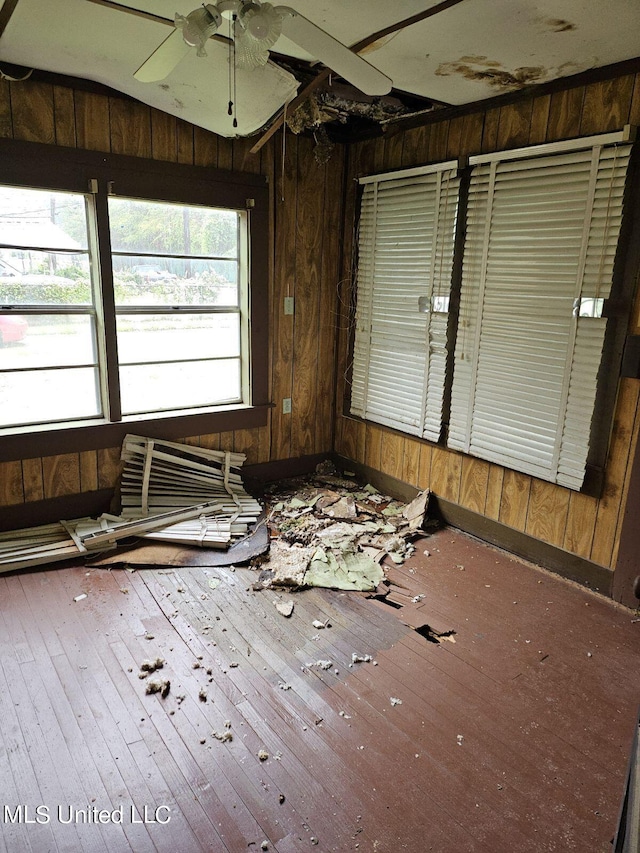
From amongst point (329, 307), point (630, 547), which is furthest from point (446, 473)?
point (329, 307)

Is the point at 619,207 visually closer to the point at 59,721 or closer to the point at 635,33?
the point at 635,33

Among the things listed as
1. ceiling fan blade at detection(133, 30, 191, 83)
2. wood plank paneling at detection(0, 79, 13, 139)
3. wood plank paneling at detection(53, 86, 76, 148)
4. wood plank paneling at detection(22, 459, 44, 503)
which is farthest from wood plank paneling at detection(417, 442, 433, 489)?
wood plank paneling at detection(0, 79, 13, 139)

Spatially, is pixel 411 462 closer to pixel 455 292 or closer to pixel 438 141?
pixel 455 292

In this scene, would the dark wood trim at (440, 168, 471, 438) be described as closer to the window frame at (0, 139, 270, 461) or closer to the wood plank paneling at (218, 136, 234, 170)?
the window frame at (0, 139, 270, 461)

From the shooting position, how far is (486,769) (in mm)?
2037

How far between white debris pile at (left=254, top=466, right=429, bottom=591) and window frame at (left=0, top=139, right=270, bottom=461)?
80 cm

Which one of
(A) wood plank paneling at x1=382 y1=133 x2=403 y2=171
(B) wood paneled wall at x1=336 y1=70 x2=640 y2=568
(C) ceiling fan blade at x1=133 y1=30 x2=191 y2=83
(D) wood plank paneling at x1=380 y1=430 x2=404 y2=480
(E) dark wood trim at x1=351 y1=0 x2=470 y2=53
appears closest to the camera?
(C) ceiling fan blade at x1=133 y1=30 x2=191 y2=83

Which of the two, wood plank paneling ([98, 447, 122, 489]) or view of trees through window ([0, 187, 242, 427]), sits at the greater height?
view of trees through window ([0, 187, 242, 427])

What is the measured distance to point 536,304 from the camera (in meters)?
3.21

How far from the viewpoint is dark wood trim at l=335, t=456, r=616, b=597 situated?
10.4 ft

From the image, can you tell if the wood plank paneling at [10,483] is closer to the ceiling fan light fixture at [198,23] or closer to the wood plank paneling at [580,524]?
the ceiling fan light fixture at [198,23]

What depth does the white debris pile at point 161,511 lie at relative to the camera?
341 cm

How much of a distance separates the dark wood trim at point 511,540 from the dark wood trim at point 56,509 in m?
2.04

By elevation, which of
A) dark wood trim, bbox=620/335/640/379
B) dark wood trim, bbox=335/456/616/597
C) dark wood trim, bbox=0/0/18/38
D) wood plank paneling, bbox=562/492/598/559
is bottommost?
dark wood trim, bbox=335/456/616/597
